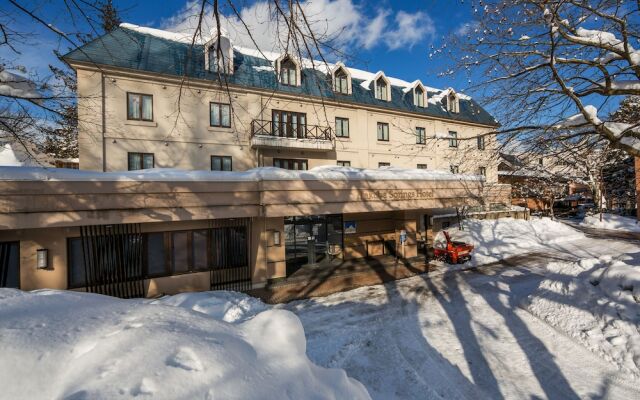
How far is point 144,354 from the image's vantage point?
188 centimetres

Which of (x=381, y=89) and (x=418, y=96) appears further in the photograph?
(x=418, y=96)

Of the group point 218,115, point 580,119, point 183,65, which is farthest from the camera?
point 218,115

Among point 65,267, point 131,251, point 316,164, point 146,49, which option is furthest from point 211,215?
point 146,49

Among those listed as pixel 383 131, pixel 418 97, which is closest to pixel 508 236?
pixel 383 131

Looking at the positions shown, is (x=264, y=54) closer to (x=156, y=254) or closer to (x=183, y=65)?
(x=156, y=254)

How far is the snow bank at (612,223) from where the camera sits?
24486 millimetres

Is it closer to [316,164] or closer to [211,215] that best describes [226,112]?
[316,164]

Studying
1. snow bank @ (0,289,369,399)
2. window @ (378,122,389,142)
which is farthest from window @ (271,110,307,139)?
snow bank @ (0,289,369,399)

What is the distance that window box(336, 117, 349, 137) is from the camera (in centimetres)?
1967

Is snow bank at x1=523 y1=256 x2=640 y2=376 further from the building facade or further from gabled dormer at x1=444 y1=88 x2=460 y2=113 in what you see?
gabled dormer at x1=444 y1=88 x2=460 y2=113

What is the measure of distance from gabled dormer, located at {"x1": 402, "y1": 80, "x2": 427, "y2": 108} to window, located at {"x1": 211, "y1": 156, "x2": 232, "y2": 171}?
15.1 metres

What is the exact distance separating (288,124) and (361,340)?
13168mm

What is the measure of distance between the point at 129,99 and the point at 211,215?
8.50 m

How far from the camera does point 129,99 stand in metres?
14.3
